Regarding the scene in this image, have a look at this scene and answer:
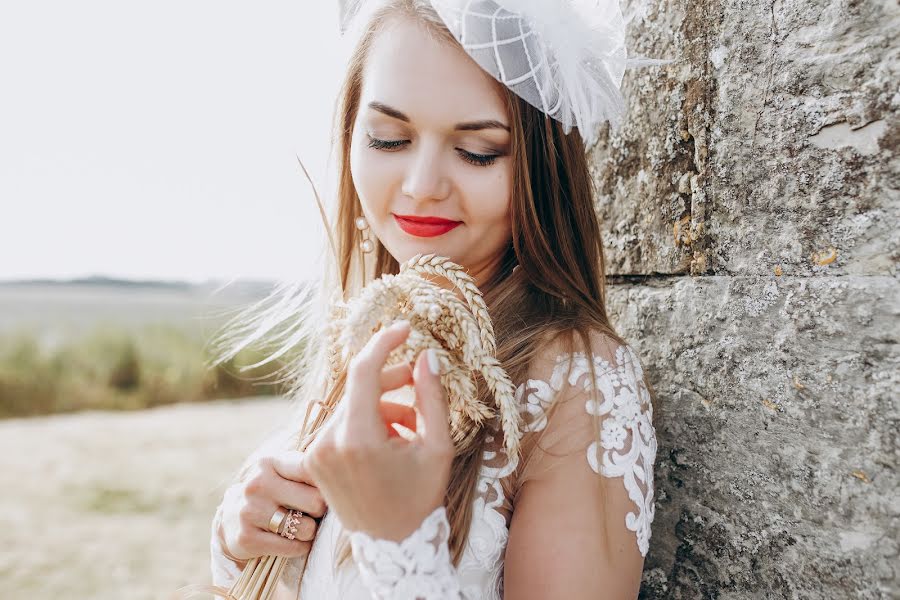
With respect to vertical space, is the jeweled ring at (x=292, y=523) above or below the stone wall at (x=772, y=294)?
below

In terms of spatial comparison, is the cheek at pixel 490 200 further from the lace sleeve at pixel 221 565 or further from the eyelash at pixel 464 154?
the lace sleeve at pixel 221 565

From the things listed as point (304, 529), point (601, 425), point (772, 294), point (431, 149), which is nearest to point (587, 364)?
point (601, 425)

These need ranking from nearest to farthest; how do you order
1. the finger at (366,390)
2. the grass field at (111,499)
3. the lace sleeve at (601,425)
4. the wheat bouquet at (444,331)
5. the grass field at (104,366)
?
the finger at (366,390), the wheat bouquet at (444,331), the lace sleeve at (601,425), the grass field at (111,499), the grass field at (104,366)

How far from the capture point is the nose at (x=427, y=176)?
1.63 metres

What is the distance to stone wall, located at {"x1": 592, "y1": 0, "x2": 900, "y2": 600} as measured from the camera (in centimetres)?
122

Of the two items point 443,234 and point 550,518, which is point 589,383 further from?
point 443,234

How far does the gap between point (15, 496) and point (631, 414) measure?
28.0 feet

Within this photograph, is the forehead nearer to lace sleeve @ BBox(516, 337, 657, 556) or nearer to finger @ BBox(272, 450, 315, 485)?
lace sleeve @ BBox(516, 337, 657, 556)

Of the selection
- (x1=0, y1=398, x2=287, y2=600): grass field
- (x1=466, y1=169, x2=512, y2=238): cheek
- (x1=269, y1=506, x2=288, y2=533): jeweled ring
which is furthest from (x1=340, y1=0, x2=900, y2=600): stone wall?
(x1=0, y1=398, x2=287, y2=600): grass field

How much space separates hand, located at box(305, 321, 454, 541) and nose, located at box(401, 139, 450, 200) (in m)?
0.56

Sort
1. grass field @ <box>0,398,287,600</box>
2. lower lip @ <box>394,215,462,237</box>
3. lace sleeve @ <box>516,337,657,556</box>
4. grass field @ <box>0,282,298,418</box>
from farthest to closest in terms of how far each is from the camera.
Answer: grass field @ <box>0,282,298,418</box> → grass field @ <box>0,398,287,600</box> → lower lip @ <box>394,215,462,237</box> → lace sleeve @ <box>516,337,657,556</box>

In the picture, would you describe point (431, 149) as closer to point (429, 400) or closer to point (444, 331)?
point (444, 331)

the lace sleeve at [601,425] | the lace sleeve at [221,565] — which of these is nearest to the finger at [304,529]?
the lace sleeve at [221,565]

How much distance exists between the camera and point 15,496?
25.7 ft
